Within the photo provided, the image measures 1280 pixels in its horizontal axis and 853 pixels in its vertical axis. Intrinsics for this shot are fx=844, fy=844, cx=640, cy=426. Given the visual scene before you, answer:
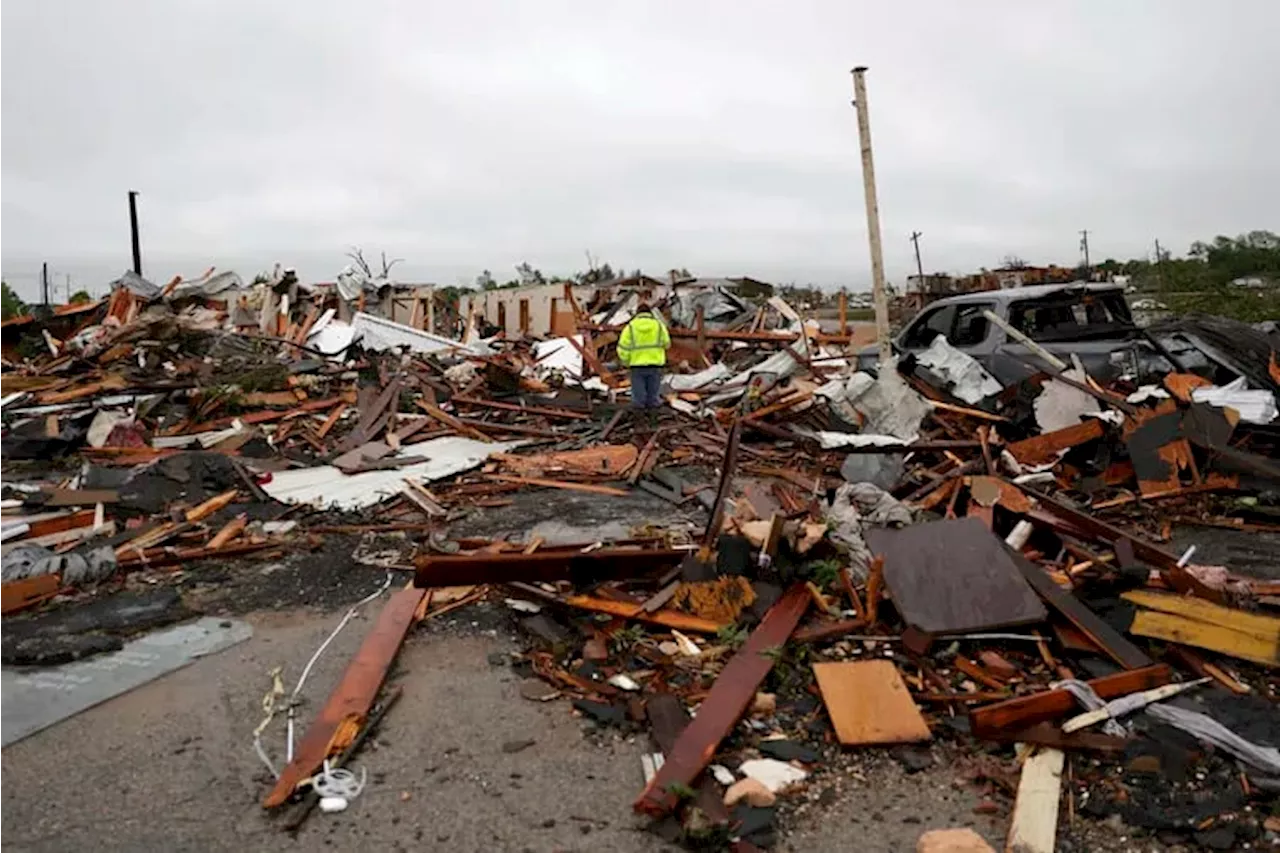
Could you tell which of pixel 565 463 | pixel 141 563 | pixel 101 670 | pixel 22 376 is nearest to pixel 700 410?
pixel 565 463

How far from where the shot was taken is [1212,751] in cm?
318

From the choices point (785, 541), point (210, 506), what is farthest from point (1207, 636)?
point (210, 506)

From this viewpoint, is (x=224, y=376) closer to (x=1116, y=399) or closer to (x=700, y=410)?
(x=700, y=410)

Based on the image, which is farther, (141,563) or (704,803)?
(141,563)

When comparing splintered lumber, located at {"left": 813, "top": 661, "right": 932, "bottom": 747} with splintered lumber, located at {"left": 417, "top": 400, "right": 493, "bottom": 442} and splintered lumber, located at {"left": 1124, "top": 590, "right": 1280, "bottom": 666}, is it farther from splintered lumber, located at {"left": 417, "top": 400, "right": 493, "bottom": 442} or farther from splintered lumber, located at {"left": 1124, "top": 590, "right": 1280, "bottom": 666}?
splintered lumber, located at {"left": 417, "top": 400, "right": 493, "bottom": 442}

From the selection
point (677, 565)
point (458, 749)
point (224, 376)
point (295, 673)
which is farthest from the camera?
point (224, 376)

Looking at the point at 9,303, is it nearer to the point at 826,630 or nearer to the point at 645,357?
the point at 645,357

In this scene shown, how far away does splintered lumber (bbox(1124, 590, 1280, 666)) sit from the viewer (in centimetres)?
379

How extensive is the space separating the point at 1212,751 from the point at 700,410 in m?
7.94

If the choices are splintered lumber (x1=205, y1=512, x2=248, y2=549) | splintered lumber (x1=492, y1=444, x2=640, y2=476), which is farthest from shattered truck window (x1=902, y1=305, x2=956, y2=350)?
splintered lumber (x1=205, y1=512, x2=248, y2=549)

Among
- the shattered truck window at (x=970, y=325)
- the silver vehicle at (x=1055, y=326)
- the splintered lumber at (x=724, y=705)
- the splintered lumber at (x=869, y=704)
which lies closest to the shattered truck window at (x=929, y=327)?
the shattered truck window at (x=970, y=325)

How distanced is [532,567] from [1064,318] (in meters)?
6.53

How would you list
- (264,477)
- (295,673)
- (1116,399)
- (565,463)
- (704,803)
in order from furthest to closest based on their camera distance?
(565,463) < (264,477) < (1116,399) < (295,673) < (704,803)

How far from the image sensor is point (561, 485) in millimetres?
8070
